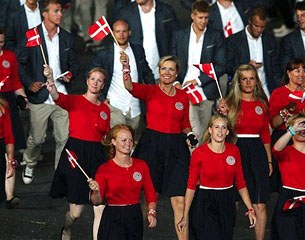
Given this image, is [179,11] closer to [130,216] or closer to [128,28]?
[128,28]

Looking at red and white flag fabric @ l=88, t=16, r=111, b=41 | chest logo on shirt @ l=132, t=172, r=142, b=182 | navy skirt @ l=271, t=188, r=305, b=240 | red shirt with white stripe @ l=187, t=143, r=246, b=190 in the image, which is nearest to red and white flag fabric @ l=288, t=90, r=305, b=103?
navy skirt @ l=271, t=188, r=305, b=240

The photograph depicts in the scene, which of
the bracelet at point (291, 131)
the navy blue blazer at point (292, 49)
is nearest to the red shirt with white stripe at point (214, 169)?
the bracelet at point (291, 131)

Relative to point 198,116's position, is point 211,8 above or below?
above

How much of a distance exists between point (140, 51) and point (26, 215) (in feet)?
7.84

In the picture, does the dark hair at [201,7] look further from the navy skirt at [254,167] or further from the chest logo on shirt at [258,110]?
the navy skirt at [254,167]

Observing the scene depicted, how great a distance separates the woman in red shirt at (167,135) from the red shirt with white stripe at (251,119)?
586 millimetres

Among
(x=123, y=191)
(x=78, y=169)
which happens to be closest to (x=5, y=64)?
(x=78, y=169)

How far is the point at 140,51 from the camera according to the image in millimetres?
17016

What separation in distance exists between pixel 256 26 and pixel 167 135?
9.49ft

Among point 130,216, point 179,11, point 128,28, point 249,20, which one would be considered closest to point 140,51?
point 128,28

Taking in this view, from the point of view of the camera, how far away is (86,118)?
49.4ft

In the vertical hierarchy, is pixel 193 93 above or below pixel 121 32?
below

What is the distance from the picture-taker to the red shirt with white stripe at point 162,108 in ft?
50.3

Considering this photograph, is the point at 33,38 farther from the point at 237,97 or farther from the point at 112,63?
the point at 237,97
